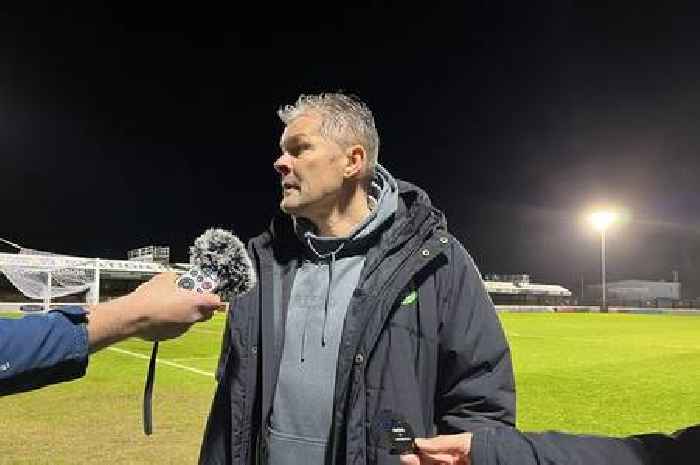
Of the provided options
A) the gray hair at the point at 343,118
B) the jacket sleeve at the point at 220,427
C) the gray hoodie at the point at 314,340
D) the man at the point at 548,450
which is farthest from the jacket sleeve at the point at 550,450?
the gray hair at the point at 343,118

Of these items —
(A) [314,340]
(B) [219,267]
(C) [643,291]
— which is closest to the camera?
(B) [219,267]

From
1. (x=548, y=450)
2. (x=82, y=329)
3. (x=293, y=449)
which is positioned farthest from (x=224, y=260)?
(x=548, y=450)

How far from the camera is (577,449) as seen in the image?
1.84 m

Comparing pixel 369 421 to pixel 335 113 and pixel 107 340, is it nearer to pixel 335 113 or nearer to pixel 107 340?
pixel 107 340

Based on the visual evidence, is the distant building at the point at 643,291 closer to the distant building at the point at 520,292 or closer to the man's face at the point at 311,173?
the distant building at the point at 520,292

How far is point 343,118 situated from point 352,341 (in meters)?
1.16

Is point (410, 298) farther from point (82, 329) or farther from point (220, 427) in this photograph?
point (82, 329)

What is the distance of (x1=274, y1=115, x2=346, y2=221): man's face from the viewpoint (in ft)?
10.9

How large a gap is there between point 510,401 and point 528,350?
17622 millimetres

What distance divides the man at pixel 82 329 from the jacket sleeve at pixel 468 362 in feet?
3.93

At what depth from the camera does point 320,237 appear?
10.8ft

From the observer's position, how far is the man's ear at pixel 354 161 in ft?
11.1

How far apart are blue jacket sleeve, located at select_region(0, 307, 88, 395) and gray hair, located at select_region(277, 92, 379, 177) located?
1741mm

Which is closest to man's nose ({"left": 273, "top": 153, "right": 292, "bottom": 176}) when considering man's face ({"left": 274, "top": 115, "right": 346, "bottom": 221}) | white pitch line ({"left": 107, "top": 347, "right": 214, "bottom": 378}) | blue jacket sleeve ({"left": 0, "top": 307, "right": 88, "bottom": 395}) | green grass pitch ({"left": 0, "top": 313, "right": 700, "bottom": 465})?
man's face ({"left": 274, "top": 115, "right": 346, "bottom": 221})
